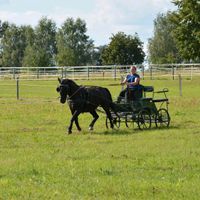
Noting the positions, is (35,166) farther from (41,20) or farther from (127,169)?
(41,20)

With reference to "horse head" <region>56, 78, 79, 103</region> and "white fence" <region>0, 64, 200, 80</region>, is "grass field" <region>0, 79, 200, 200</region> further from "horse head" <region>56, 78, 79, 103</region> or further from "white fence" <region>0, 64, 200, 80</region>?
"white fence" <region>0, 64, 200, 80</region>

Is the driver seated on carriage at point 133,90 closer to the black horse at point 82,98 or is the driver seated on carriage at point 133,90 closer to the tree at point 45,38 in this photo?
the black horse at point 82,98

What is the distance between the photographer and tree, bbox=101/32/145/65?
285 feet

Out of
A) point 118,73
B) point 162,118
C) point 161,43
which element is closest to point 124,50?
point 161,43

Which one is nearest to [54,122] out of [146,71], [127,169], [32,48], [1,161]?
[1,161]

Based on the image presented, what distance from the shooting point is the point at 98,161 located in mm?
10797

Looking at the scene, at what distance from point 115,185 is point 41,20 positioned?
10757cm

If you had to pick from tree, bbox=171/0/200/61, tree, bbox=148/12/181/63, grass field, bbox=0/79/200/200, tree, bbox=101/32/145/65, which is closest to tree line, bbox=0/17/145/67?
tree, bbox=101/32/145/65

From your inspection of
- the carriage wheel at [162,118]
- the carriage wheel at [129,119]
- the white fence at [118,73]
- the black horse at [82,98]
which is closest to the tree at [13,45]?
the white fence at [118,73]

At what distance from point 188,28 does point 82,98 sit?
32.1 m

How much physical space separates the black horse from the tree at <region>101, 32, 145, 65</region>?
69.9 m

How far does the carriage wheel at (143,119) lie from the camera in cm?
1678

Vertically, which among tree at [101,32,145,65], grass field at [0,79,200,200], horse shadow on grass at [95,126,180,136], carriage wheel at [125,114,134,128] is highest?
tree at [101,32,145,65]

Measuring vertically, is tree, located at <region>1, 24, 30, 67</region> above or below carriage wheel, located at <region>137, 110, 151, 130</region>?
above
